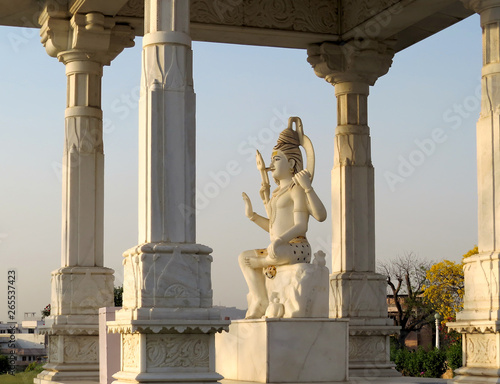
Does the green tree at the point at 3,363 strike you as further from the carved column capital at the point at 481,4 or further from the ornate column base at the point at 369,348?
the carved column capital at the point at 481,4

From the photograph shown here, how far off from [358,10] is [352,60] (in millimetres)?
1027

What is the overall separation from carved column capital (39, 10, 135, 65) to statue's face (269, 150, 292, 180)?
4210 millimetres

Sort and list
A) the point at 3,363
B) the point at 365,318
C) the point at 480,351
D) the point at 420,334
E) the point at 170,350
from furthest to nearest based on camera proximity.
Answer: the point at 420,334
the point at 3,363
the point at 365,318
the point at 480,351
the point at 170,350

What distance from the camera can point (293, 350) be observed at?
1542 cm

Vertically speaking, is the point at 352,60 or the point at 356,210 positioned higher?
the point at 352,60

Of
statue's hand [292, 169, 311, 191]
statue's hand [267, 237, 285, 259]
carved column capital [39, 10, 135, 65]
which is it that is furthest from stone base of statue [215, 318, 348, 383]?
carved column capital [39, 10, 135, 65]

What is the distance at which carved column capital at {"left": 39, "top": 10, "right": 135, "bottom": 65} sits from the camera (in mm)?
18562

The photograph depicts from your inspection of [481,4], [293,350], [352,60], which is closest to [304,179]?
[293,350]

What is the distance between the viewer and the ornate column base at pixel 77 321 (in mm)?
18453

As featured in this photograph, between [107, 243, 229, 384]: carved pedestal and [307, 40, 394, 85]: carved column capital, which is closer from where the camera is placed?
[107, 243, 229, 384]: carved pedestal

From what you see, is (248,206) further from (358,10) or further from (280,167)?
(358,10)

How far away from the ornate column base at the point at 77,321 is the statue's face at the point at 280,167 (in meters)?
4.07

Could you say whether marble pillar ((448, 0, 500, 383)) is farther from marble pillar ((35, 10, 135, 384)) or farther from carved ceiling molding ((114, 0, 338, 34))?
marble pillar ((35, 10, 135, 384))

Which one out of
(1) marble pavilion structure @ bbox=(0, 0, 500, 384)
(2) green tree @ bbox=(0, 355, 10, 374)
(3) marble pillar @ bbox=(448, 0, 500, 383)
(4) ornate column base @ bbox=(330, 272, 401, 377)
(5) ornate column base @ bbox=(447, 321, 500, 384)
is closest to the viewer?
(1) marble pavilion structure @ bbox=(0, 0, 500, 384)
